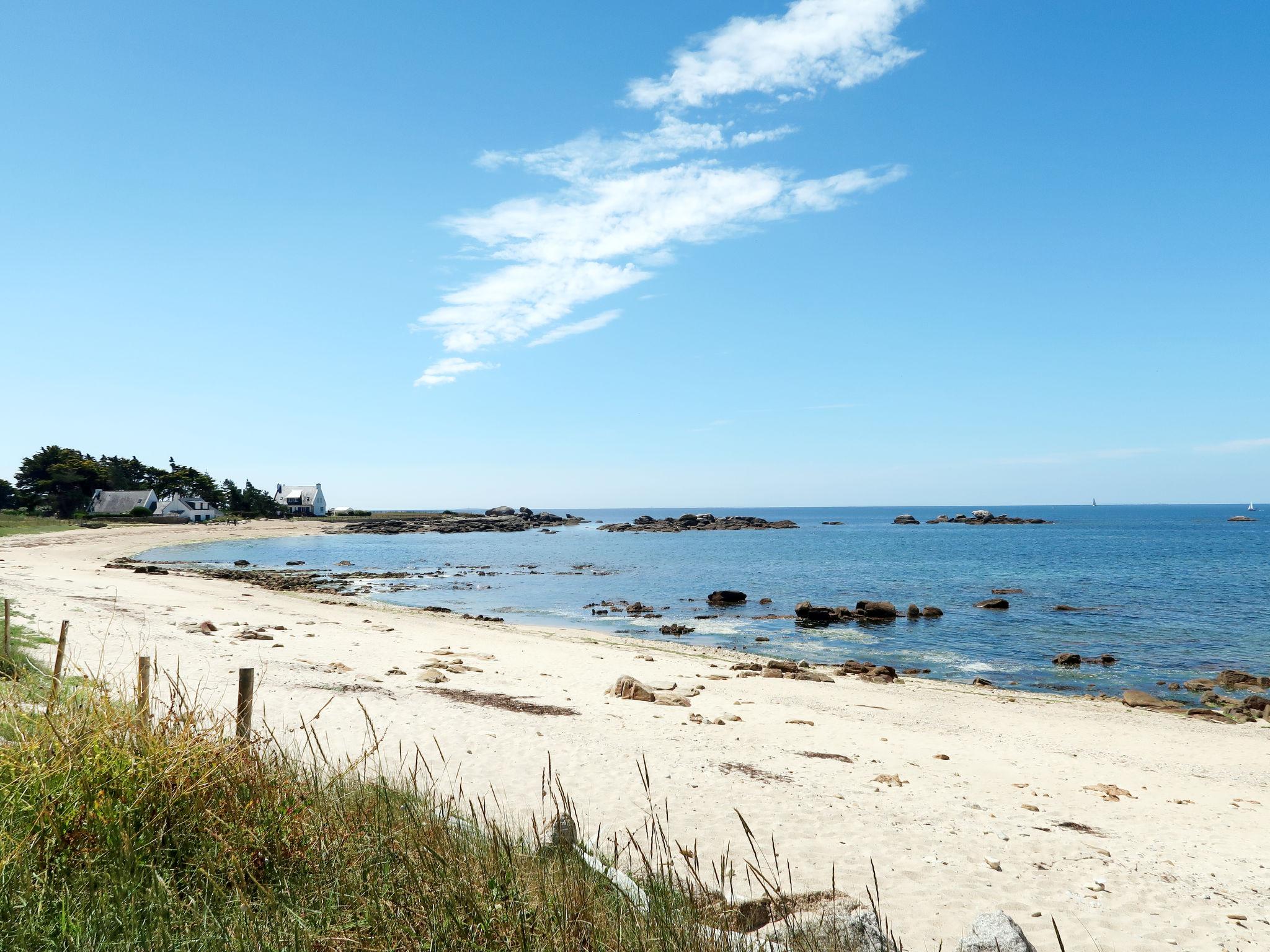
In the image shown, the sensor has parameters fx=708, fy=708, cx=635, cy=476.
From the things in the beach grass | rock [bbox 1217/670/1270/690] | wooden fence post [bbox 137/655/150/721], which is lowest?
rock [bbox 1217/670/1270/690]

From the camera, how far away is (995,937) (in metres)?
5.54

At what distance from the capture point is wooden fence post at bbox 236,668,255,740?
602cm

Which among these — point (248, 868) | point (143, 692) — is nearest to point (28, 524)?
point (143, 692)

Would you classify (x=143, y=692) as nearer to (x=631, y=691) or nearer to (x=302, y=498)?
(x=631, y=691)

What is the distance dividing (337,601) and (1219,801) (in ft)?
116

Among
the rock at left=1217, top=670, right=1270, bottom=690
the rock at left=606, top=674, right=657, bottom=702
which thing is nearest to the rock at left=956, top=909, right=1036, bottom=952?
the rock at left=606, top=674, right=657, bottom=702

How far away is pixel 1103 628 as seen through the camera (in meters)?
33.2

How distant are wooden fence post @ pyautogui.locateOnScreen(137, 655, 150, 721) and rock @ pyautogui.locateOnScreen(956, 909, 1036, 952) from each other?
6.66 metres

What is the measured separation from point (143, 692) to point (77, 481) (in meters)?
108

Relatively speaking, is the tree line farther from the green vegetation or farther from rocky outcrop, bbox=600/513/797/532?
rocky outcrop, bbox=600/513/797/532

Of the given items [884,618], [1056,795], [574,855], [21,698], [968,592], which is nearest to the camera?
[574,855]

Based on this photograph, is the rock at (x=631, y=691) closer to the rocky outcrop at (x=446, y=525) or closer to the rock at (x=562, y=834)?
the rock at (x=562, y=834)

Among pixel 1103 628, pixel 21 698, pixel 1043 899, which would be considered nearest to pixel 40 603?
pixel 21 698

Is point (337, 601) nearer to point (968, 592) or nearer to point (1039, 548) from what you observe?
point (968, 592)
